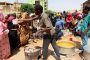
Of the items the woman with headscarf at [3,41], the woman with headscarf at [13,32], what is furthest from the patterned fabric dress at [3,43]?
the woman with headscarf at [13,32]

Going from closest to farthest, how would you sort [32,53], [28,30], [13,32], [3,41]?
1. [32,53]
2. [3,41]
3. [13,32]
4. [28,30]

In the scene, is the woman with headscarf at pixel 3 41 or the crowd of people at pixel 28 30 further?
the woman with headscarf at pixel 3 41

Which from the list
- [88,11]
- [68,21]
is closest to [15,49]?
[88,11]

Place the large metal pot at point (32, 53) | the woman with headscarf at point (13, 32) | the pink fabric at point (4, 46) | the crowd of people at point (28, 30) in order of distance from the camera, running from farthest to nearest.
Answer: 1. the woman with headscarf at point (13, 32)
2. the pink fabric at point (4, 46)
3. the large metal pot at point (32, 53)
4. the crowd of people at point (28, 30)

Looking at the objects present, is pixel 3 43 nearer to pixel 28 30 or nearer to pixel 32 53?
pixel 32 53

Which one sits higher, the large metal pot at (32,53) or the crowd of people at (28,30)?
the crowd of people at (28,30)

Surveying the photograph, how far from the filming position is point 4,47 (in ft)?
21.4

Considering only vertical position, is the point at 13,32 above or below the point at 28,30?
above

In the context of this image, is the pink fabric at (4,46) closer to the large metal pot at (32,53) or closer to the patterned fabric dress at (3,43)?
the patterned fabric dress at (3,43)

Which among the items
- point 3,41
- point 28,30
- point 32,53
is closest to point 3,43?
point 3,41

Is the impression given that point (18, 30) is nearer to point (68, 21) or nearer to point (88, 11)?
point (88, 11)

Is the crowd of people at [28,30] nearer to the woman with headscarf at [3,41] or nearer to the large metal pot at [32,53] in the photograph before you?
the woman with headscarf at [3,41]

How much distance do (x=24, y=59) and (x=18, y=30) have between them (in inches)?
63.2

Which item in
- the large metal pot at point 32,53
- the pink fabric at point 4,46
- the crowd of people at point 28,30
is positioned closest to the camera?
the crowd of people at point 28,30
